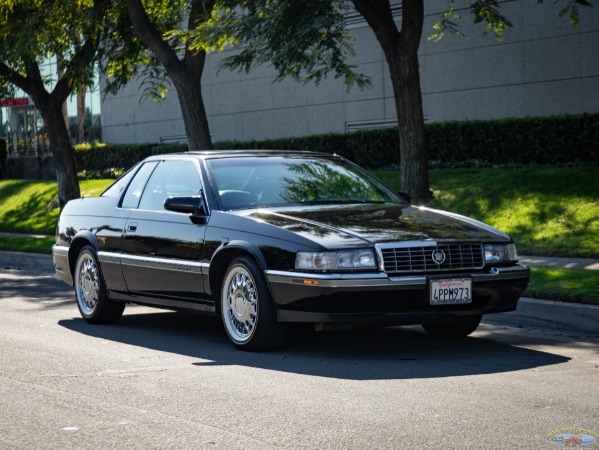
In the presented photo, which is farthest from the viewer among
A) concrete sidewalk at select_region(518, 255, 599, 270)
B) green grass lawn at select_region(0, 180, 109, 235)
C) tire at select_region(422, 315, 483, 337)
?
green grass lawn at select_region(0, 180, 109, 235)

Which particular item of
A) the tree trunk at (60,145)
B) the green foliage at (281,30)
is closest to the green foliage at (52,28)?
the tree trunk at (60,145)

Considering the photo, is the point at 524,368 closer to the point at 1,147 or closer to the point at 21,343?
the point at 21,343

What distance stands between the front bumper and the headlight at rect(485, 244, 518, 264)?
0.30 meters

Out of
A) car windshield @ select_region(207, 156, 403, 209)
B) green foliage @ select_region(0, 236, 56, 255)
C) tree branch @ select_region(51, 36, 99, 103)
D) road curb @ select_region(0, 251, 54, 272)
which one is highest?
tree branch @ select_region(51, 36, 99, 103)

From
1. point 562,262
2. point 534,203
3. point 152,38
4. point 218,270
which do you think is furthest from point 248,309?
point 152,38

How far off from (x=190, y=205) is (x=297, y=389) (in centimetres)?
258

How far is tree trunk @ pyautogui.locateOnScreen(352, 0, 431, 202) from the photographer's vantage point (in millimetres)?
18469

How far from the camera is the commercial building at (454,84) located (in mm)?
23047

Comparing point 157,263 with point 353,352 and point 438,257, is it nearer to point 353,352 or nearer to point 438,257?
point 353,352

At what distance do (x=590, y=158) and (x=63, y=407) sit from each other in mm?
14908

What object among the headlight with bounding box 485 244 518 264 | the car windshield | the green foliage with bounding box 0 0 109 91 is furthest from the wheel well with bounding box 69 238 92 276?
the green foliage with bounding box 0 0 109 91

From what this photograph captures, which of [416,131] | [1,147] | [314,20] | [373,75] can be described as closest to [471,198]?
[416,131]

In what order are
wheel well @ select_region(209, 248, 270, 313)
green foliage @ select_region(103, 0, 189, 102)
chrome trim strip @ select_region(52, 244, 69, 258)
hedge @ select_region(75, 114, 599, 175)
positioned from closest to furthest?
wheel well @ select_region(209, 248, 270, 313) < chrome trim strip @ select_region(52, 244, 69, 258) < hedge @ select_region(75, 114, 599, 175) < green foliage @ select_region(103, 0, 189, 102)

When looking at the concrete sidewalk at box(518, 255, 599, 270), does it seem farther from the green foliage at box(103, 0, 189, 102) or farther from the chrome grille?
the green foliage at box(103, 0, 189, 102)
